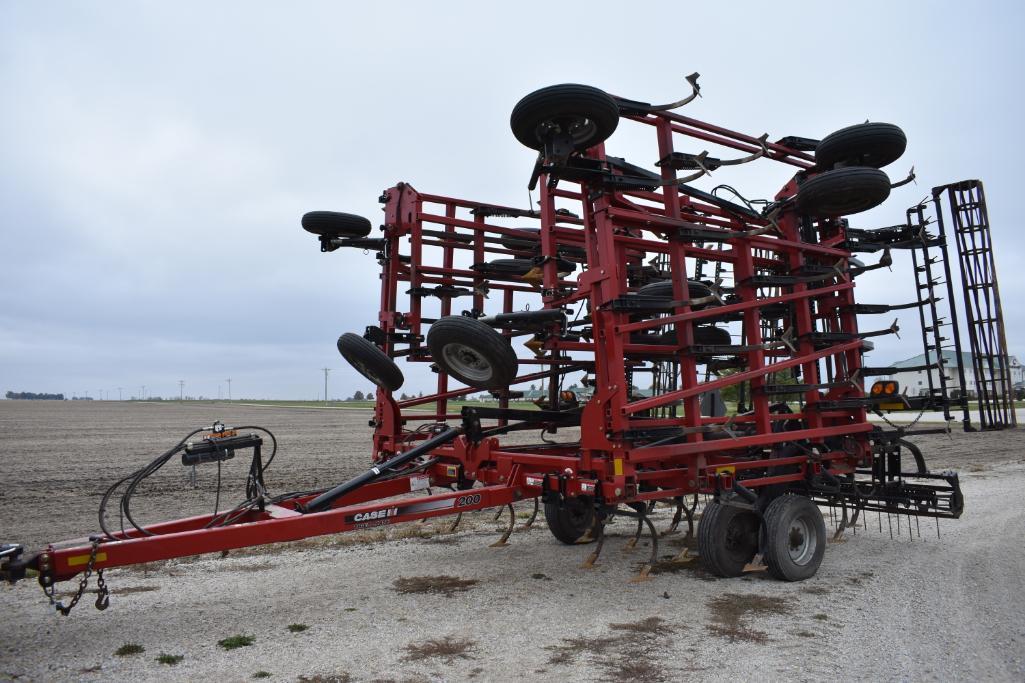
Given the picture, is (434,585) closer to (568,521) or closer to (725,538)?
(568,521)

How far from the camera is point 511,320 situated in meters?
5.69

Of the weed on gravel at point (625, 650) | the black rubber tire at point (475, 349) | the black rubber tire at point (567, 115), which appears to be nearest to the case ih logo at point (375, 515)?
the black rubber tire at point (475, 349)

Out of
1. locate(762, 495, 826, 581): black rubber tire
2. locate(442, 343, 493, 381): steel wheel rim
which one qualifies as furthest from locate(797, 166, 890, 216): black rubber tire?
locate(442, 343, 493, 381): steel wheel rim

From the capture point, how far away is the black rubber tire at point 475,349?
4.89m

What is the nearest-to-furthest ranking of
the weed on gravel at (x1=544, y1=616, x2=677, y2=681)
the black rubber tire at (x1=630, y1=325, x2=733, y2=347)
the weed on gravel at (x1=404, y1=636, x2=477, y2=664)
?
the weed on gravel at (x1=544, y1=616, x2=677, y2=681) < the weed on gravel at (x1=404, y1=636, x2=477, y2=664) < the black rubber tire at (x1=630, y1=325, x2=733, y2=347)

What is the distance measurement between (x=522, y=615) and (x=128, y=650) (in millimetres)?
2460

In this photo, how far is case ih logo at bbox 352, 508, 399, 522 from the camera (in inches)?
176

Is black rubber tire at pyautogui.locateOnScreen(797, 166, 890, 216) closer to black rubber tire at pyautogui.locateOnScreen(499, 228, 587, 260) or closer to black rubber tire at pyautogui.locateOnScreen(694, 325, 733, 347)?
black rubber tire at pyautogui.locateOnScreen(694, 325, 733, 347)

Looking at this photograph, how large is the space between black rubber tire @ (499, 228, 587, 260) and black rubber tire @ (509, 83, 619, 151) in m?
3.06

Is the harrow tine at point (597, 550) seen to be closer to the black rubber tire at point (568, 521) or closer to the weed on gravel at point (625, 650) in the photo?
the black rubber tire at point (568, 521)

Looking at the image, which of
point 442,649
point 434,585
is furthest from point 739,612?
point 434,585

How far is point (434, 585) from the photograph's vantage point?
5.54 m

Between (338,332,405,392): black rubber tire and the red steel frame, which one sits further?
(338,332,405,392): black rubber tire

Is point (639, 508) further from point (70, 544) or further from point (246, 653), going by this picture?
point (70, 544)
